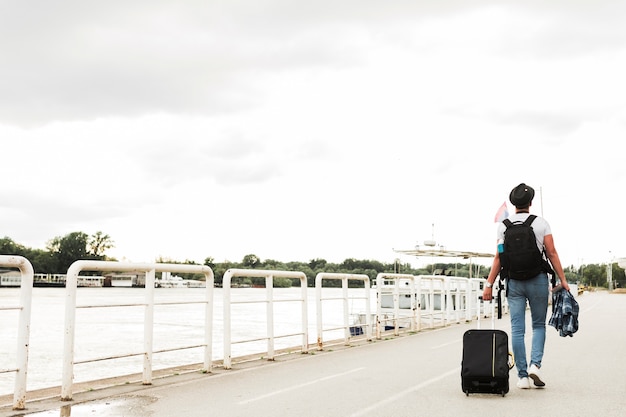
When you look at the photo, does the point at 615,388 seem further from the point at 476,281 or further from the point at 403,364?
the point at 476,281

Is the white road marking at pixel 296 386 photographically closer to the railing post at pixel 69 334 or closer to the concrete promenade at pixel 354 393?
the concrete promenade at pixel 354 393

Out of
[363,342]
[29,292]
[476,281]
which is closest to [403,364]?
[363,342]

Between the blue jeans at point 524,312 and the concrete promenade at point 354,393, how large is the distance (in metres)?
0.37

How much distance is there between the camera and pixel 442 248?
2728cm

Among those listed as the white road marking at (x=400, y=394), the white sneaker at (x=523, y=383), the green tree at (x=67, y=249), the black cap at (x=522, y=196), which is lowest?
the white road marking at (x=400, y=394)

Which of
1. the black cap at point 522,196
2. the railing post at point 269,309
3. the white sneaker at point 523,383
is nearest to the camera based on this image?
the white sneaker at point 523,383

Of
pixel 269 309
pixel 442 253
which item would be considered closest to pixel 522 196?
pixel 269 309

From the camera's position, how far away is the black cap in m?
7.30

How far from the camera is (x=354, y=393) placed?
7.14m

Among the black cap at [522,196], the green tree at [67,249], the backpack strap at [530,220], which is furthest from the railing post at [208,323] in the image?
the green tree at [67,249]

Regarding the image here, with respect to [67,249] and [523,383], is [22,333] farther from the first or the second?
[67,249]

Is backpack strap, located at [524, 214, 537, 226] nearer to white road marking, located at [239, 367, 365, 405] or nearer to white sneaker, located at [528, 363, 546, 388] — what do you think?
white sneaker, located at [528, 363, 546, 388]

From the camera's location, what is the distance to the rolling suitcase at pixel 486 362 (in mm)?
6637

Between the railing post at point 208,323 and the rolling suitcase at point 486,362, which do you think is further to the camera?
the railing post at point 208,323
